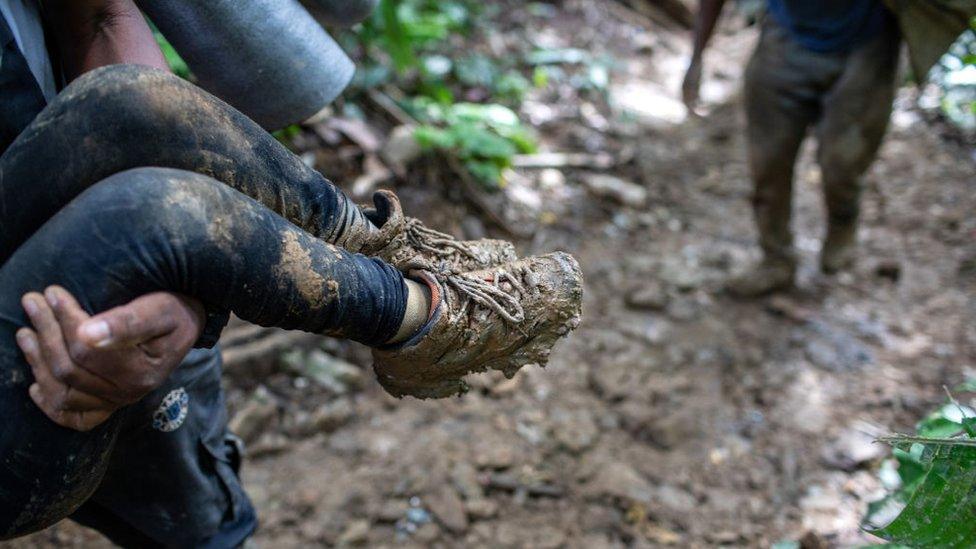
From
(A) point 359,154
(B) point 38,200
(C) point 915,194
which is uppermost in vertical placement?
(B) point 38,200

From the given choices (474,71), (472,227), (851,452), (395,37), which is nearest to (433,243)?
(851,452)

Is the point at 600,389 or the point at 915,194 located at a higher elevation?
the point at 915,194

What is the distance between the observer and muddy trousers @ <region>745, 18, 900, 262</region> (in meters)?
3.37

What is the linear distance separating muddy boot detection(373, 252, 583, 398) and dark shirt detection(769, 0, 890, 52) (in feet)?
7.65

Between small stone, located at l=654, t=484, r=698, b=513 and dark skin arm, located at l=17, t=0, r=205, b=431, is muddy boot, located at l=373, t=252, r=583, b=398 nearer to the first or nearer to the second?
dark skin arm, located at l=17, t=0, r=205, b=431

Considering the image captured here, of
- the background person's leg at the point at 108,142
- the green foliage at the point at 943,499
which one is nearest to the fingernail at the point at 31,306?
the background person's leg at the point at 108,142

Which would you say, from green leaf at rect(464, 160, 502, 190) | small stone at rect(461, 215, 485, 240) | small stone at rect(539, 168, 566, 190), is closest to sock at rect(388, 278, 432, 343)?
small stone at rect(461, 215, 485, 240)

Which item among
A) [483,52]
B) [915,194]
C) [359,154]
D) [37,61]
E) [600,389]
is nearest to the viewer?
[37,61]

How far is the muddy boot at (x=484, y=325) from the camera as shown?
164cm

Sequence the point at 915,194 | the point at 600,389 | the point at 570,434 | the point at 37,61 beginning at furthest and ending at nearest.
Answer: the point at 915,194
the point at 600,389
the point at 570,434
the point at 37,61

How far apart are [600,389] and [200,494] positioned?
2.02m

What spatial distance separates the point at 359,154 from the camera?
4.04m

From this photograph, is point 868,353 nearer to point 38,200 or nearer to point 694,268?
point 694,268

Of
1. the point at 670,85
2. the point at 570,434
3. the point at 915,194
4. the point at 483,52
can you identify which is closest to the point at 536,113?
the point at 483,52
